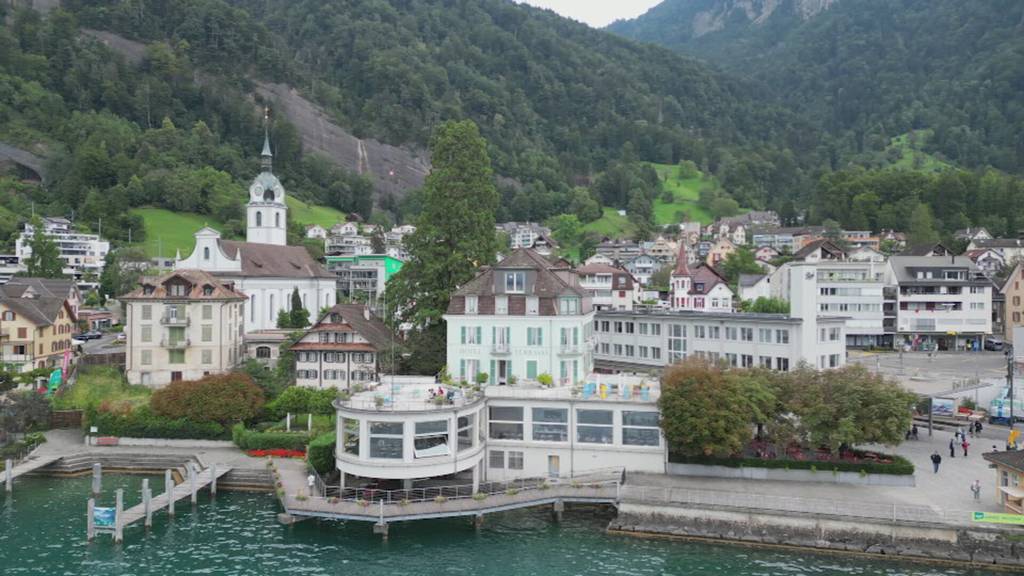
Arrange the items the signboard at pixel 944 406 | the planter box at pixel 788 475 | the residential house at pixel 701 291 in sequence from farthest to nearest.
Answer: the residential house at pixel 701 291 < the signboard at pixel 944 406 < the planter box at pixel 788 475

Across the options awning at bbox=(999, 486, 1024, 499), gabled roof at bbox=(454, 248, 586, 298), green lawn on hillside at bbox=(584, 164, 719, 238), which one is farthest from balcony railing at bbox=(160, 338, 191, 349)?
green lawn on hillside at bbox=(584, 164, 719, 238)

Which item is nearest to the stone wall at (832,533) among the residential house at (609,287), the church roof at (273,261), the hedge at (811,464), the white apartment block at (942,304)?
the hedge at (811,464)

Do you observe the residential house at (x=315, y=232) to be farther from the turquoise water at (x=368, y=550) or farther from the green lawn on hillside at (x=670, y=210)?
the turquoise water at (x=368, y=550)

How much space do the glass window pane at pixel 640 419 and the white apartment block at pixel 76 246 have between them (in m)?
85.3

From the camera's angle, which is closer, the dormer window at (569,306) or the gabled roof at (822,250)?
the dormer window at (569,306)

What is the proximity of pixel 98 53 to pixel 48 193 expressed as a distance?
43.4 metres

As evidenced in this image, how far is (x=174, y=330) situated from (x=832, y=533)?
1618 inches

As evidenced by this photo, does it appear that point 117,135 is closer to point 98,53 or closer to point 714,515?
point 98,53

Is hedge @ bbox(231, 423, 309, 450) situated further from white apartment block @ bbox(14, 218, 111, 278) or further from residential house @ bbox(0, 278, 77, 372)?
white apartment block @ bbox(14, 218, 111, 278)

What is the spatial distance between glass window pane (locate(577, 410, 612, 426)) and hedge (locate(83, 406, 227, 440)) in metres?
21.0

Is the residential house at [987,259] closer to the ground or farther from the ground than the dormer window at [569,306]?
farther from the ground

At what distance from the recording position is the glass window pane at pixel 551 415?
36.9 meters

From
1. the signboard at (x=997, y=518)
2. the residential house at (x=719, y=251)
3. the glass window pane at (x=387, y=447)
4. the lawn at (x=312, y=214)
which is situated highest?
the lawn at (x=312, y=214)

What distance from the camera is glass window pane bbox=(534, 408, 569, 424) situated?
3688cm
